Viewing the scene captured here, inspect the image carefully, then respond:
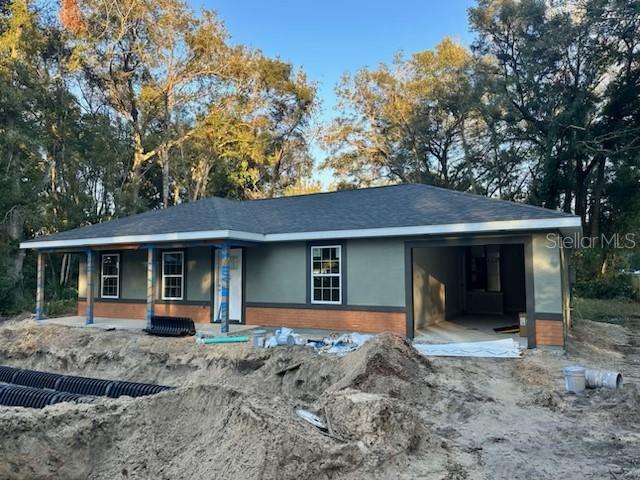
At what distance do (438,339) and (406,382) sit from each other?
365 centimetres

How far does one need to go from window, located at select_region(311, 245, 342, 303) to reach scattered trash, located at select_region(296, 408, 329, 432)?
626 centimetres

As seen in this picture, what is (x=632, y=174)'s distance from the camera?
19.9 m

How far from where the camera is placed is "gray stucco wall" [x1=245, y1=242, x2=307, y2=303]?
11.2 metres

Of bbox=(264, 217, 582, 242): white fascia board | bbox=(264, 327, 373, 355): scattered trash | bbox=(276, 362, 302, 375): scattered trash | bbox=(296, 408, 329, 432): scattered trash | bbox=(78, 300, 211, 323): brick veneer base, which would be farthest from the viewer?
bbox=(78, 300, 211, 323): brick veneer base

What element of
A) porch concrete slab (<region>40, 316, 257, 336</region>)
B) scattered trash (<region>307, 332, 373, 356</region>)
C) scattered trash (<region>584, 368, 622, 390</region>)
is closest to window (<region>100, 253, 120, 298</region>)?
porch concrete slab (<region>40, 316, 257, 336</region>)

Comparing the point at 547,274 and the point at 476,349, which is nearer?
the point at 476,349

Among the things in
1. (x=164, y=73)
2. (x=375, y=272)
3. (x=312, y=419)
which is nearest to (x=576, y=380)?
(x=312, y=419)

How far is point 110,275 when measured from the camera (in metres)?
Answer: 14.0

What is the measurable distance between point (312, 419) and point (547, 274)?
6.29m

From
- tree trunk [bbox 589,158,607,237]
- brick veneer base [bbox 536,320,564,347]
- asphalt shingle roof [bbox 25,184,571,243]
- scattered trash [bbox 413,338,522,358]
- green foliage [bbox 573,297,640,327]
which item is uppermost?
tree trunk [bbox 589,158,607,237]

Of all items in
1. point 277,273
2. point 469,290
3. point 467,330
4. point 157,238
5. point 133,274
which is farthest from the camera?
point 469,290

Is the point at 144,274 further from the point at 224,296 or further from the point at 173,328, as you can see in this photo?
the point at 224,296

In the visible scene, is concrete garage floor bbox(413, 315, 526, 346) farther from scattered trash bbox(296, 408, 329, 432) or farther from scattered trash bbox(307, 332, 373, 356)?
A: scattered trash bbox(296, 408, 329, 432)

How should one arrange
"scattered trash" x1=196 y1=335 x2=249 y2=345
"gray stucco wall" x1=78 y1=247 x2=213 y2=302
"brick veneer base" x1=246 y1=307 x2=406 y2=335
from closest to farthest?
"scattered trash" x1=196 y1=335 x2=249 y2=345 → "brick veneer base" x1=246 y1=307 x2=406 y2=335 → "gray stucco wall" x1=78 y1=247 x2=213 y2=302
